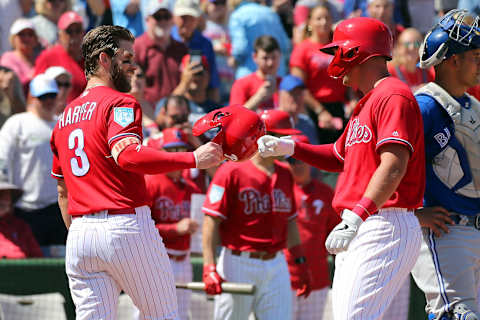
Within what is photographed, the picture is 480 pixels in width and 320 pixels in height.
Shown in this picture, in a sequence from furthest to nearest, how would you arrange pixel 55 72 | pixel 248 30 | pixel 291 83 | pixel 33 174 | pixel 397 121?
pixel 248 30
pixel 291 83
pixel 55 72
pixel 33 174
pixel 397 121

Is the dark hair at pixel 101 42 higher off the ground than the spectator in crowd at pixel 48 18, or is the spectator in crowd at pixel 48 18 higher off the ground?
the spectator in crowd at pixel 48 18

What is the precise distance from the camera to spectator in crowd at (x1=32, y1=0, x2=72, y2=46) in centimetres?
994

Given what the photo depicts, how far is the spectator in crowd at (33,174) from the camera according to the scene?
797 cm

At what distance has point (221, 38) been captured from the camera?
35.4 ft

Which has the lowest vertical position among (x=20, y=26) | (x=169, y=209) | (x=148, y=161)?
(x=169, y=209)

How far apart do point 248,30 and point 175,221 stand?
138 inches

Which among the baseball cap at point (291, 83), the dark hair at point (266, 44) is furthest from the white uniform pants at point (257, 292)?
the dark hair at point (266, 44)

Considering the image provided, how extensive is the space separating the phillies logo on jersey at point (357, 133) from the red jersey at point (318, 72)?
4833mm

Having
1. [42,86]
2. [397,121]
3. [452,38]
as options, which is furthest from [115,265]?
[42,86]

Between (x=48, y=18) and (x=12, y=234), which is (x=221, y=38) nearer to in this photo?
(x=48, y=18)

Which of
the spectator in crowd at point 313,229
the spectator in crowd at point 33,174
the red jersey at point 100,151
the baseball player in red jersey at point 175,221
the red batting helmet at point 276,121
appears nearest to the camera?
the red jersey at point 100,151

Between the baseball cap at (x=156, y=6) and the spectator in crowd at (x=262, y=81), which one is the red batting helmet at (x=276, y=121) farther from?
the baseball cap at (x=156, y=6)

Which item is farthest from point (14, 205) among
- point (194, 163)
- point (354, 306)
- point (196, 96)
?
point (354, 306)

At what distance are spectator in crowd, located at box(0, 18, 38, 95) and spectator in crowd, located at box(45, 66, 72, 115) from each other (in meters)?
0.85
